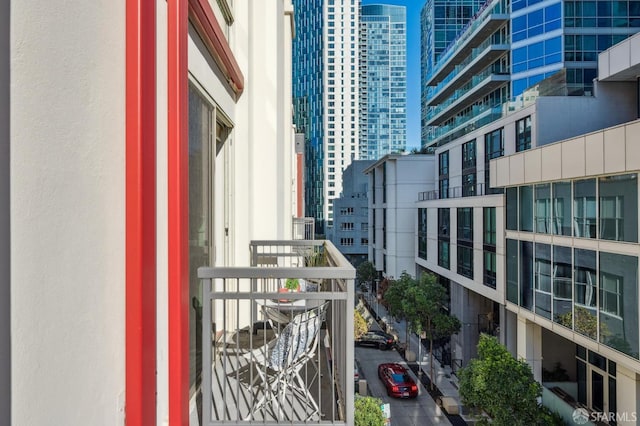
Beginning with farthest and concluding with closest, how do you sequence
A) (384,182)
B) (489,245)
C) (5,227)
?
(384,182)
(489,245)
(5,227)

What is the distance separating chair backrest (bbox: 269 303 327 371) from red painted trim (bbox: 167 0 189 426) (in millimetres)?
949

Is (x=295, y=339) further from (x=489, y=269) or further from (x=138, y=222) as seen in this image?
(x=489, y=269)

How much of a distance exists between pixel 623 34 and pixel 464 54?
11144 mm

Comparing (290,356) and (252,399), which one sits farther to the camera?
(290,356)

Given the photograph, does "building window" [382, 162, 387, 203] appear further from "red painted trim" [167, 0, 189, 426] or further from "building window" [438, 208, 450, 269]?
"red painted trim" [167, 0, 189, 426]

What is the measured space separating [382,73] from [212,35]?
293ft

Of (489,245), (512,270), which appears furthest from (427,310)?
(512,270)

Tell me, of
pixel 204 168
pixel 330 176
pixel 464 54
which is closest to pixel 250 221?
pixel 204 168

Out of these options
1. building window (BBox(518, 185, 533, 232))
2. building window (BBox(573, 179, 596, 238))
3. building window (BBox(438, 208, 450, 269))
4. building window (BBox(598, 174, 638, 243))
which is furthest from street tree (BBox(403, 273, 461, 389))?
building window (BBox(598, 174, 638, 243))

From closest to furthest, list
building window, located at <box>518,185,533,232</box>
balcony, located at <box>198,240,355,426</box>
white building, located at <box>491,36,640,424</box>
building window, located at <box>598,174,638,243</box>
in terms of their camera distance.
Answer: balcony, located at <box>198,240,355,426</box>
building window, located at <box>598,174,638,243</box>
white building, located at <box>491,36,640,424</box>
building window, located at <box>518,185,533,232</box>

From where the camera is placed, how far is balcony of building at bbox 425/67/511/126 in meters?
28.9

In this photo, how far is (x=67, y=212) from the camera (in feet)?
4.22

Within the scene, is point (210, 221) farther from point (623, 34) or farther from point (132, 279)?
point (623, 34)

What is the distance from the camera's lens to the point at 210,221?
3840mm
